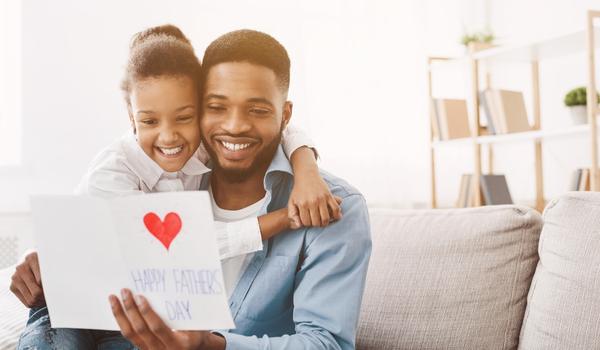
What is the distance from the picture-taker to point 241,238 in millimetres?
1148

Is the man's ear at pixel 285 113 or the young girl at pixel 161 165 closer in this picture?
the young girl at pixel 161 165

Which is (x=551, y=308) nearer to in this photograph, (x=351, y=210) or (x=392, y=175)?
(x=351, y=210)

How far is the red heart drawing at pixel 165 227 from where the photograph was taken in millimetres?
818

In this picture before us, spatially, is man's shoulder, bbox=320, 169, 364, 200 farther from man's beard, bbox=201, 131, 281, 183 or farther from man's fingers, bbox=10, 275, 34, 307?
man's fingers, bbox=10, 275, 34, 307

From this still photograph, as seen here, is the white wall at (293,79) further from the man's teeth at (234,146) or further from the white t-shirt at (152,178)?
the man's teeth at (234,146)

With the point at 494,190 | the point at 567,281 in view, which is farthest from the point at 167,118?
the point at 494,190

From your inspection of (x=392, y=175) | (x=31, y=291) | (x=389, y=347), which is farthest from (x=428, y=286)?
(x=392, y=175)

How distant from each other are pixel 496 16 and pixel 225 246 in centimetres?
307

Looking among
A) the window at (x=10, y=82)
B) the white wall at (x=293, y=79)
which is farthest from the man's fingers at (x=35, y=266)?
the window at (x=10, y=82)

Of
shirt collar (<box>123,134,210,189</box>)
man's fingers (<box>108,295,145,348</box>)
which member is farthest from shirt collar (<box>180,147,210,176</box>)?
man's fingers (<box>108,295,145,348</box>)

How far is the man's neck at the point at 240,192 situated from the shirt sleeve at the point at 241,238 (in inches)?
6.1

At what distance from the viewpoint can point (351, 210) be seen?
1.19 metres

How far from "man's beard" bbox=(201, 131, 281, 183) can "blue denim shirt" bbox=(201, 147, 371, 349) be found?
0.02m

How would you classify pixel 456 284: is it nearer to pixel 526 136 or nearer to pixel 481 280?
pixel 481 280
